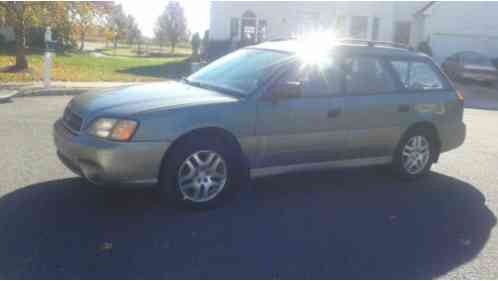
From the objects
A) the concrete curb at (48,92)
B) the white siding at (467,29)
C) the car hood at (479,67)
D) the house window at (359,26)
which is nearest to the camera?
the concrete curb at (48,92)

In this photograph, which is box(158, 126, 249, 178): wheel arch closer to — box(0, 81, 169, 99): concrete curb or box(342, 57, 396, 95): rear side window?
box(342, 57, 396, 95): rear side window

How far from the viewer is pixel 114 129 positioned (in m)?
4.57

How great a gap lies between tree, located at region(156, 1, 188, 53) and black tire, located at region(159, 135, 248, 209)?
47.4m

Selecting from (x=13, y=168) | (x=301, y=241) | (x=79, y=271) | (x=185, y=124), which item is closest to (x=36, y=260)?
(x=79, y=271)

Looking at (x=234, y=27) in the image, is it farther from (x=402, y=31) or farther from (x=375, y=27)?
(x=402, y=31)

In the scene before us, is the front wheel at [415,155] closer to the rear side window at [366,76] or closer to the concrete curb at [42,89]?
the rear side window at [366,76]

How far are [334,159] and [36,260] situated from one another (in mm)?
3257

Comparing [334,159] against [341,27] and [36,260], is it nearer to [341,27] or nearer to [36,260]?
[36,260]

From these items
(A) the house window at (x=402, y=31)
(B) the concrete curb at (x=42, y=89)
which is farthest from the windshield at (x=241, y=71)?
(A) the house window at (x=402, y=31)

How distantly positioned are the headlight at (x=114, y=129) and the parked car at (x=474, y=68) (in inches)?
890

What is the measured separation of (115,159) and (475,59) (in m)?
23.5

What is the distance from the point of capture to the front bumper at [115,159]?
177 inches

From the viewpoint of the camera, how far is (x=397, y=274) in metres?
3.96

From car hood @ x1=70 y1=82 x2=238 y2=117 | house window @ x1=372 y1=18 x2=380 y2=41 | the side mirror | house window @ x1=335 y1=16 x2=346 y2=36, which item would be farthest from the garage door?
car hood @ x1=70 y1=82 x2=238 y2=117
